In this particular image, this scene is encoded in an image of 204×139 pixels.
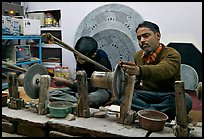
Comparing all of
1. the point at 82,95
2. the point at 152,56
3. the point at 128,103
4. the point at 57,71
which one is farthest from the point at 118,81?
the point at 57,71

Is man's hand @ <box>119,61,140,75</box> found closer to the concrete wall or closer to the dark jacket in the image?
the dark jacket

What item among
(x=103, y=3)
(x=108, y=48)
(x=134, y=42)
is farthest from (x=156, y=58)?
(x=103, y=3)

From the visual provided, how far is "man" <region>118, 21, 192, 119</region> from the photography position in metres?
1.81

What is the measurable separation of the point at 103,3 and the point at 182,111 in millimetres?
2862

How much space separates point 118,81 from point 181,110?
456mm

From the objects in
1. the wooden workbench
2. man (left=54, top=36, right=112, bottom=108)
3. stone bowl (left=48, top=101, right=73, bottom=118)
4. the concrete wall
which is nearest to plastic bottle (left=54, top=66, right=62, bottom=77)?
the concrete wall

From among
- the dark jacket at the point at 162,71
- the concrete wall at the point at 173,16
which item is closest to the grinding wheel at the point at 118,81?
the dark jacket at the point at 162,71

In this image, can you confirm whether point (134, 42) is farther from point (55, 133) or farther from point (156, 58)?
point (55, 133)

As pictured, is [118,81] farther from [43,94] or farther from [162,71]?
[43,94]

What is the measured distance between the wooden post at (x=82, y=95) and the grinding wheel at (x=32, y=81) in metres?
0.40

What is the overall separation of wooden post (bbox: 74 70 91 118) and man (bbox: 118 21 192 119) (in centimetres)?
49

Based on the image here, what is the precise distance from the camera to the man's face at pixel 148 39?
1.98m

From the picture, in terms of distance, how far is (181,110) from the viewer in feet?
4.41

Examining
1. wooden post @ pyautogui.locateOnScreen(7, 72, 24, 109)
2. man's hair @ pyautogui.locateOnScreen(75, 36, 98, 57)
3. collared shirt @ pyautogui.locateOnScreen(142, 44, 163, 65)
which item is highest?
man's hair @ pyautogui.locateOnScreen(75, 36, 98, 57)
